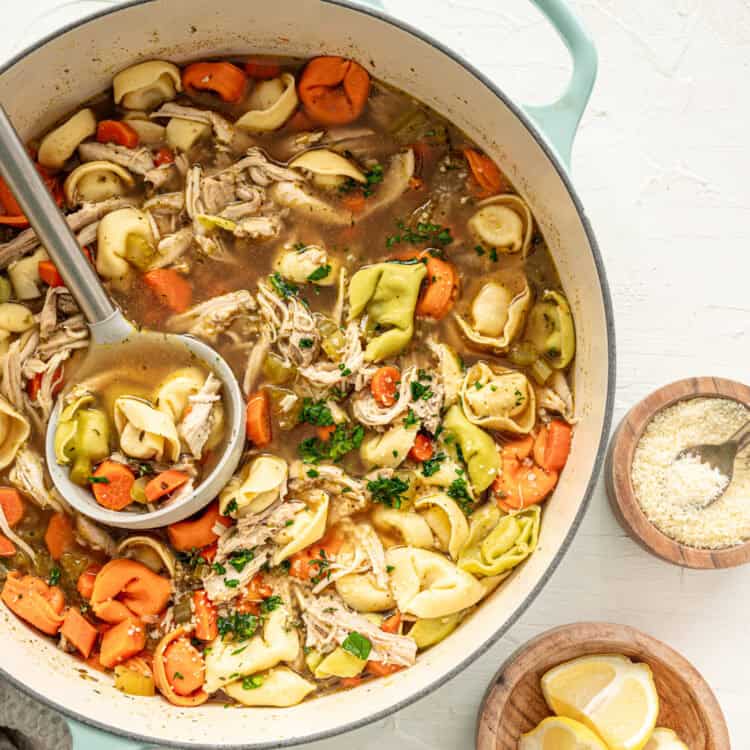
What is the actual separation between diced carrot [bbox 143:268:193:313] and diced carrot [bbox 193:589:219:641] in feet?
3.91

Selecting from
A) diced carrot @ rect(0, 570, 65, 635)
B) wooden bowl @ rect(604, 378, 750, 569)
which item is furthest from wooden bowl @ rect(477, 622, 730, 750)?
diced carrot @ rect(0, 570, 65, 635)

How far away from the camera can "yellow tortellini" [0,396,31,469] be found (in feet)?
12.4

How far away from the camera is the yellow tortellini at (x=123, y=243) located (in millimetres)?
3758

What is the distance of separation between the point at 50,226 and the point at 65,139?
0.85 meters

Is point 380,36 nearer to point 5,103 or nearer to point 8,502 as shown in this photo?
point 5,103

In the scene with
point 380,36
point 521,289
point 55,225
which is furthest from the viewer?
point 521,289

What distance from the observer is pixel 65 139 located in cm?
384

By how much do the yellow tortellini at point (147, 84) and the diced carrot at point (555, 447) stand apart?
2.10m

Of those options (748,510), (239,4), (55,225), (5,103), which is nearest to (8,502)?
(55,225)

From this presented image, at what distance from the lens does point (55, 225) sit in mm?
3158

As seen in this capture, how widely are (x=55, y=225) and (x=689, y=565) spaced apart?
8.83 ft

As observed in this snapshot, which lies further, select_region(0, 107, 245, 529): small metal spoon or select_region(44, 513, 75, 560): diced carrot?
select_region(44, 513, 75, 560): diced carrot

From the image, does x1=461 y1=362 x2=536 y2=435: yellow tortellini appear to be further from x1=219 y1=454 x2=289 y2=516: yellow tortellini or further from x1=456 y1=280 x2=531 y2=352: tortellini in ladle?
x1=219 y1=454 x2=289 y2=516: yellow tortellini

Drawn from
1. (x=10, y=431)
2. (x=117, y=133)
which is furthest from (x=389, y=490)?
(x=117, y=133)
